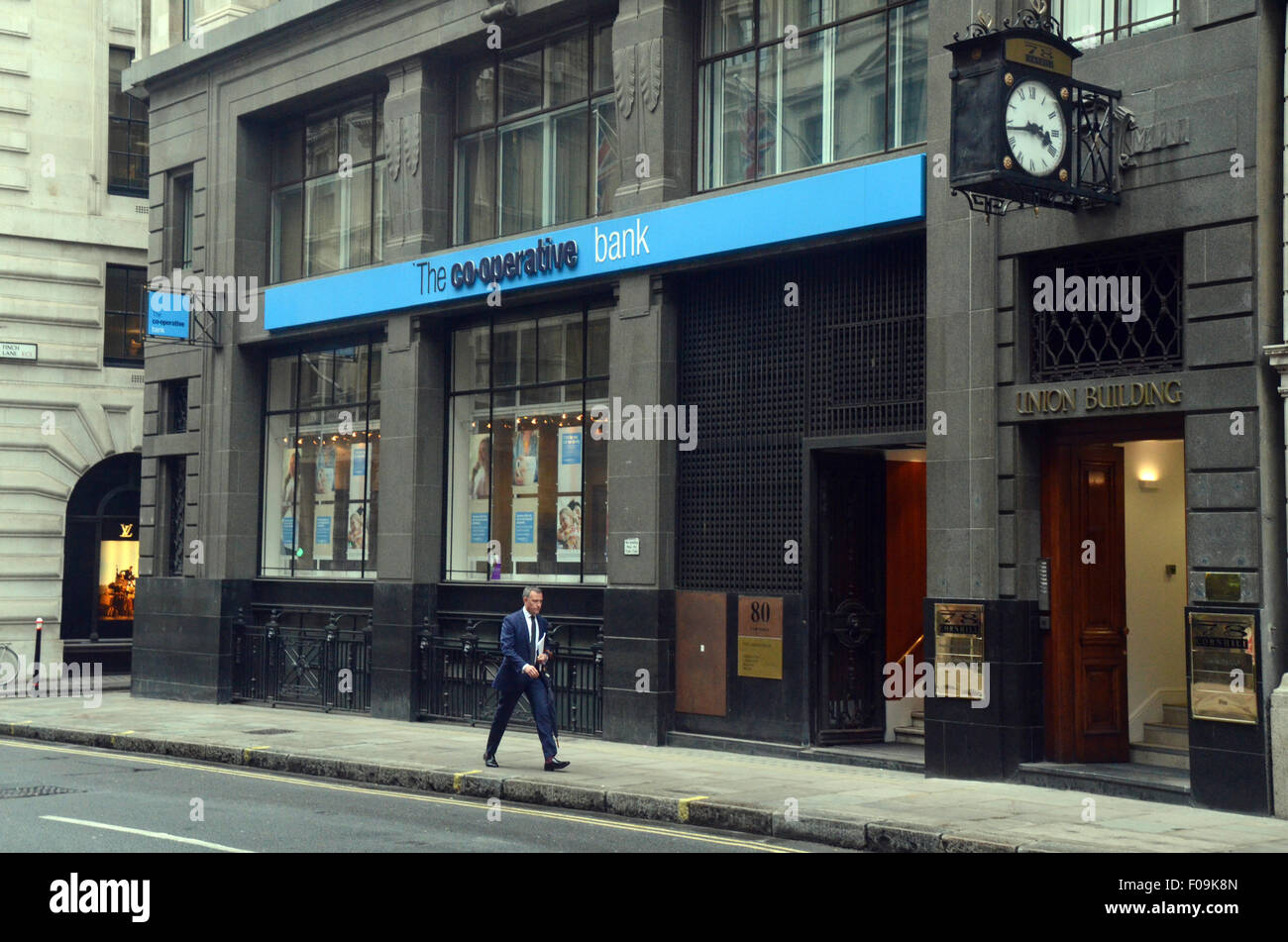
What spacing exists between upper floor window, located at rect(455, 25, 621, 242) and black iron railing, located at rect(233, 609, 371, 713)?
19.9ft

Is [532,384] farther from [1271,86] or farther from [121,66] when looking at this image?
[121,66]

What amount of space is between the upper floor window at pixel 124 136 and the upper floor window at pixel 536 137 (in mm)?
13017

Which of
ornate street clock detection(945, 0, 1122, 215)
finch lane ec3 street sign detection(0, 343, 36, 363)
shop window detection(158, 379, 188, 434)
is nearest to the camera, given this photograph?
ornate street clock detection(945, 0, 1122, 215)

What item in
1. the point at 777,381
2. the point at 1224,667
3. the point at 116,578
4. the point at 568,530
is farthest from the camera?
the point at 116,578

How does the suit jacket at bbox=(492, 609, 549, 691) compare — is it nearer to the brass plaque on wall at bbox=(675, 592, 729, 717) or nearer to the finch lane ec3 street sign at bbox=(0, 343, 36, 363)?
the brass plaque on wall at bbox=(675, 592, 729, 717)

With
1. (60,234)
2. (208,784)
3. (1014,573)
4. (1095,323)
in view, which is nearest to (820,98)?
(1095,323)

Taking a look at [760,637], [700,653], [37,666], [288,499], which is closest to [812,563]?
[760,637]

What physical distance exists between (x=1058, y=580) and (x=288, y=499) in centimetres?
1374

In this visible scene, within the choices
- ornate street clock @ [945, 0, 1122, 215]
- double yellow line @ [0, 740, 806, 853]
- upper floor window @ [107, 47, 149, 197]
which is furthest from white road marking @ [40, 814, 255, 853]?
upper floor window @ [107, 47, 149, 197]

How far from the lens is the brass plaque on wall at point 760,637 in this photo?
16312 mm

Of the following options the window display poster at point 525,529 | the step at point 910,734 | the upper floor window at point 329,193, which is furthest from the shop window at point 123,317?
the step at point 910,734

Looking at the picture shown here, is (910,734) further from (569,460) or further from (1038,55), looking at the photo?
(1038,55)

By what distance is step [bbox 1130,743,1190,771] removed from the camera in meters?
13.9

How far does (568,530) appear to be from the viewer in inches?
751
